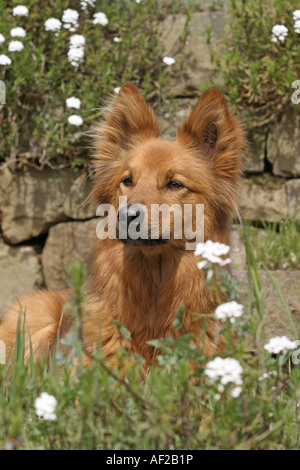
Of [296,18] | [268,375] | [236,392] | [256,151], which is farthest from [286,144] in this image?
[236,392]

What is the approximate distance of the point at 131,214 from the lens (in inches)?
124

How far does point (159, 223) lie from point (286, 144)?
274 cm

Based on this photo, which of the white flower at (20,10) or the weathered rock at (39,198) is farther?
the weathered rock at (39,198)

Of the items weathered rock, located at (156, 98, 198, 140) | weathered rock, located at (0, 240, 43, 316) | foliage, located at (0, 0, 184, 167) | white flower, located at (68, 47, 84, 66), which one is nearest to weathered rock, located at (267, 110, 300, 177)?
weathered rock, located at (156, 98, 198, 140)

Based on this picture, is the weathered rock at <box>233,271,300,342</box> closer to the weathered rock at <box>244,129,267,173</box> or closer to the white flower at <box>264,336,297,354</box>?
the weathered rock at <box>244,129,267,173</box>

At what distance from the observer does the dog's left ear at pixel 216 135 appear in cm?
359

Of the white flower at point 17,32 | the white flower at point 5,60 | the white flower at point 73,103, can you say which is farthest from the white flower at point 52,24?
the white flower at point 73,103

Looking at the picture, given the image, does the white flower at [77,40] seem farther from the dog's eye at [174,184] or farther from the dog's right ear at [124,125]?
the dog's eye at [174,184]

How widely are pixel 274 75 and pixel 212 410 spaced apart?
3724mm

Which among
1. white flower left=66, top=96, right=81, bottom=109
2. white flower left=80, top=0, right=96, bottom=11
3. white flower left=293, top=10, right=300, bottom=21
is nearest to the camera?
white flower left=293, top=10, right=300, bottom=21

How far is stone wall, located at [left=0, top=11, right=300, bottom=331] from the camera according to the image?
5.75m

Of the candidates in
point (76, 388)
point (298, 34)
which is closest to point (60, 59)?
point (298, 34)

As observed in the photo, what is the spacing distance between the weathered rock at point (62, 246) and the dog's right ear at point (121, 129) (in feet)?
6.10

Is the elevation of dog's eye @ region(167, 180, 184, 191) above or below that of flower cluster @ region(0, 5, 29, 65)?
below
